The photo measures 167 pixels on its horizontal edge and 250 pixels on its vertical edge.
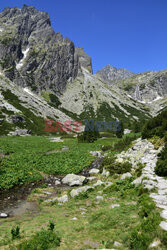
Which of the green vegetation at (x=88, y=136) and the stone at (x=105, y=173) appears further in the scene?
the green vegetation at (x=88, y=136)

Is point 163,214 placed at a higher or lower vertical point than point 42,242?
higher

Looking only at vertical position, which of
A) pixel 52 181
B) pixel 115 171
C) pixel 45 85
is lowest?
pixel 52 181

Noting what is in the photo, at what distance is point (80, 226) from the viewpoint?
8047mm

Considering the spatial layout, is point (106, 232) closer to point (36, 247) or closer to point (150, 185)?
point (36, 247)

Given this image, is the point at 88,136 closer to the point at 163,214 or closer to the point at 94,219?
the point at 94,219

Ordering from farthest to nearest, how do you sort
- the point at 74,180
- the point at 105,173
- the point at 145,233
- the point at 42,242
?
1. the point at 105,173
2. the point at 74,180
3. the point at 42,242
4. the point at 145,233

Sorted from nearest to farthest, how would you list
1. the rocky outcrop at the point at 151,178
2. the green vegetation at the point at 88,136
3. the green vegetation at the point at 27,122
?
the rocky outcrop at the point at 151,178
the green vegetation at the point at 88,136
the green vegetation at the point at 27,122

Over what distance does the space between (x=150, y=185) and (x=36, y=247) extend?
9339mm

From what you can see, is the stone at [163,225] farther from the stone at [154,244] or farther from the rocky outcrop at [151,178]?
the stone at [154,244]

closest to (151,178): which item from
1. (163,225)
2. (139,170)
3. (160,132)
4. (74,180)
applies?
(139,170)

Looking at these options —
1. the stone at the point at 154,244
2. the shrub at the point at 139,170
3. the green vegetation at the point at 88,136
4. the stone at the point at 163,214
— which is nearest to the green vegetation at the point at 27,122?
the green vegetation at the point at 88,136

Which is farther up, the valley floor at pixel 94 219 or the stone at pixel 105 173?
the valley floor at pixel 94 219

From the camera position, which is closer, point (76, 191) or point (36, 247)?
point (36, 247)

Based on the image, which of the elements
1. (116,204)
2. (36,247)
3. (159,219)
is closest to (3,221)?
(36,247)
